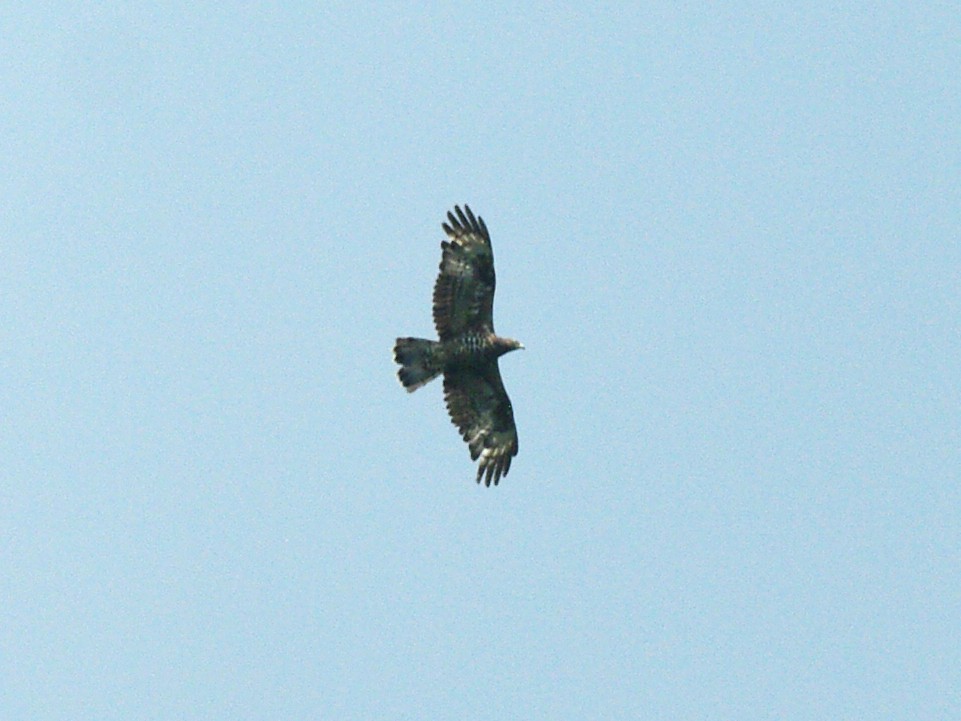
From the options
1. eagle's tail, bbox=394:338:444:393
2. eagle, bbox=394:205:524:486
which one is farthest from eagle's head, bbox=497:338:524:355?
eagle's tail, bbox=394:338:444:393

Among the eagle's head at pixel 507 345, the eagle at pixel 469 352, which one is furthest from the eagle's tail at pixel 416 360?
the eagle's head at pixel 507 345

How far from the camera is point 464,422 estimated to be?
47.2 m

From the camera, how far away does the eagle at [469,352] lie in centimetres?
4519

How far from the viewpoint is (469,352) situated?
45.8m

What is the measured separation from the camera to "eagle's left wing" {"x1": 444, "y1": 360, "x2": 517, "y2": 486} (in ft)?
153

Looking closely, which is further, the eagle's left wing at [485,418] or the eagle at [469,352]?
the eagle's left wing at [485,418]

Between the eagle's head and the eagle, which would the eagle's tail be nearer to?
the eagle

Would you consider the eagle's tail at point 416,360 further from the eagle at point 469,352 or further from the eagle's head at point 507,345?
the eagle's head at point 507,345

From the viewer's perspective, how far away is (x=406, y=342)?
4581cm

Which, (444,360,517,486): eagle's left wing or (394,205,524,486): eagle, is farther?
(444,360,517,486): eagle's left wing

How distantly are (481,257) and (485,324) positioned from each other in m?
1.71

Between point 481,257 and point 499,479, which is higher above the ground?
point 481,257

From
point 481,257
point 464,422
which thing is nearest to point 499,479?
point 464,422

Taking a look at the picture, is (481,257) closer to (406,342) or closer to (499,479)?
(406,342)
